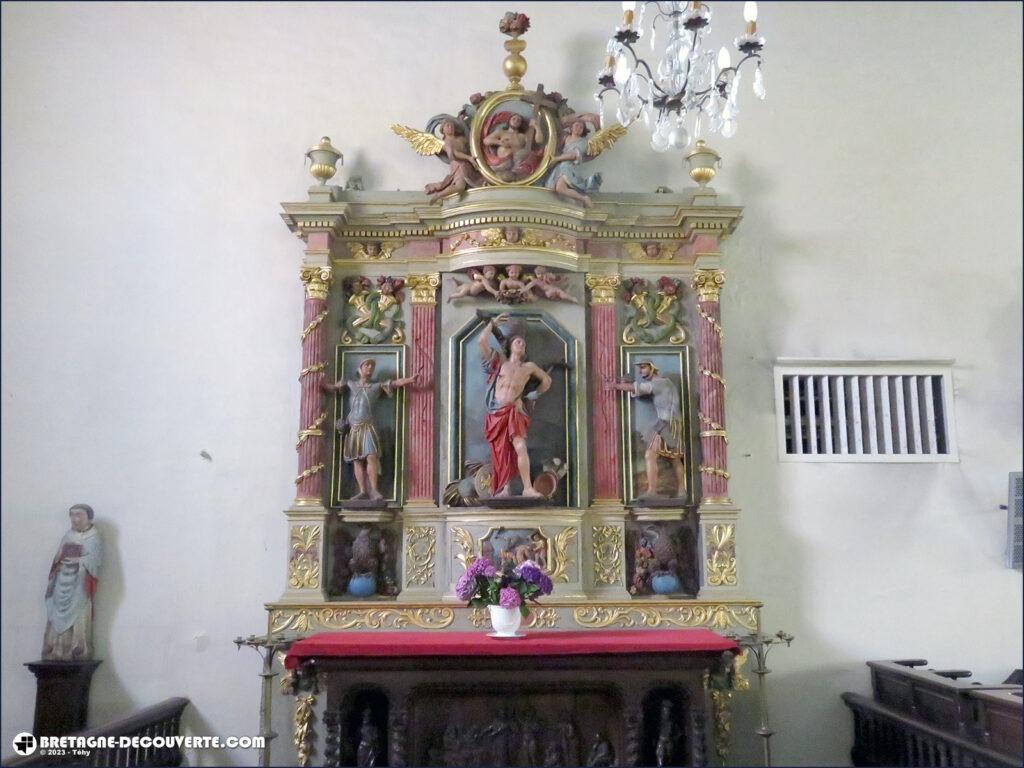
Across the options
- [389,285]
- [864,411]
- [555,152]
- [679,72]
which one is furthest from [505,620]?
[555,152]

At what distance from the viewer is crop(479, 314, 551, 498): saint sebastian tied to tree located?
269 inches

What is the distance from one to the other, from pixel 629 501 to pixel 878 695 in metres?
2.38

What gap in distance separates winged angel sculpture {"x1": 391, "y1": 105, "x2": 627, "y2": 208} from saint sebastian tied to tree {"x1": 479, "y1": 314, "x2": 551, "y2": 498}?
1194mm

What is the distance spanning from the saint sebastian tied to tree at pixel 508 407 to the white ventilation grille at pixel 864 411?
6.89 ft

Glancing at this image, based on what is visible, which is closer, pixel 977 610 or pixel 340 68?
pixel 977 610

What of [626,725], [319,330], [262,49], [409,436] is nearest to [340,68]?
[262,49]

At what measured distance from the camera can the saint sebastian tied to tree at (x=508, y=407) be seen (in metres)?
6.82

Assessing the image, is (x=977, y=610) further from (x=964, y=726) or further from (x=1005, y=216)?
(x=1005, y=216)

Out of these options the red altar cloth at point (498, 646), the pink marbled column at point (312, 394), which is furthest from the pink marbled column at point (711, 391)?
the pink marbled column at point (312, 394)

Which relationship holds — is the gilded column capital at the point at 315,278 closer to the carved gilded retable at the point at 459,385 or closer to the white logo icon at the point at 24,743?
the carved gilded retable at the point at 459,385

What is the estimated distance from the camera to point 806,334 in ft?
24.8

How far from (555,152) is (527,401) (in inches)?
81.8

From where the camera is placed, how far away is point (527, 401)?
23.1ft

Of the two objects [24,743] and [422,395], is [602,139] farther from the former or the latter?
[24,743]
